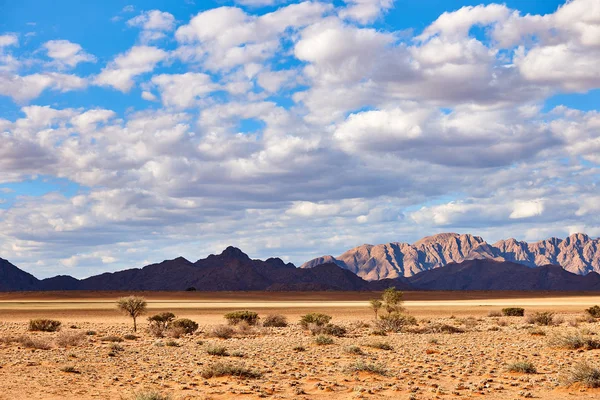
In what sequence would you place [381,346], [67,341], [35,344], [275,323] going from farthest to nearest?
[275,323], [67,341], [35,344], [381,346]

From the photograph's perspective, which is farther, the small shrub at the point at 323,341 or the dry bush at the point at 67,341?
the dry bush at the point at 67,341

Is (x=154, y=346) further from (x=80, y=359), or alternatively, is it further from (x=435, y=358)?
(x=435, y=358)

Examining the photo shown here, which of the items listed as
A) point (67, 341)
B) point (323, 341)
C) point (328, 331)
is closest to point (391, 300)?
point (328, 331)

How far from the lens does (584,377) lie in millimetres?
18016

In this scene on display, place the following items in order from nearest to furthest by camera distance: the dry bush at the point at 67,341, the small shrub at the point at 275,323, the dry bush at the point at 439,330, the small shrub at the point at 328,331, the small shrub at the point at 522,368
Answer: the small shrub at the point at 522,368, the dry bush at the point at 67,341, the small shrub at the point at 328,331, the dry bush at the point at 439,330, the small shrub at the point at 275,323

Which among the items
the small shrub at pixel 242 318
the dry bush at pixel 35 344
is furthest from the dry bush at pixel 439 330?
the dry bush at pixel 35 344

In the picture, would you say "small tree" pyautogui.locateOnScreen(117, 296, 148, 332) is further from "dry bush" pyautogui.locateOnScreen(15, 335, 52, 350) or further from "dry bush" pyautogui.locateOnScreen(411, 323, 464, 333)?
"dry bush" pyautogui.locateOnScreen(411, 323, 464, 333)

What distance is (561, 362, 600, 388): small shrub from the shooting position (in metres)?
17.9

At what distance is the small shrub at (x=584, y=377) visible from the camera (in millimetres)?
17906

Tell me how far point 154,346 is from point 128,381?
10.3m

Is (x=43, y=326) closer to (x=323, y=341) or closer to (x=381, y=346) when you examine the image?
(x=323, y=341)

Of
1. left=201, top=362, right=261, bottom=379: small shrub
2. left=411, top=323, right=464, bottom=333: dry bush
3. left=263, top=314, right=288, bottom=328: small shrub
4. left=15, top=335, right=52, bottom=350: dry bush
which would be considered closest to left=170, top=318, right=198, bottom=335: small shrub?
left=263, top=314, right=288, bottom=328: small shrub

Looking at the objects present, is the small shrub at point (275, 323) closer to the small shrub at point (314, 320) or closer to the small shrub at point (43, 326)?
the small shrub at point (314, 320)

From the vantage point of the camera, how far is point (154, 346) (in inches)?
1204
